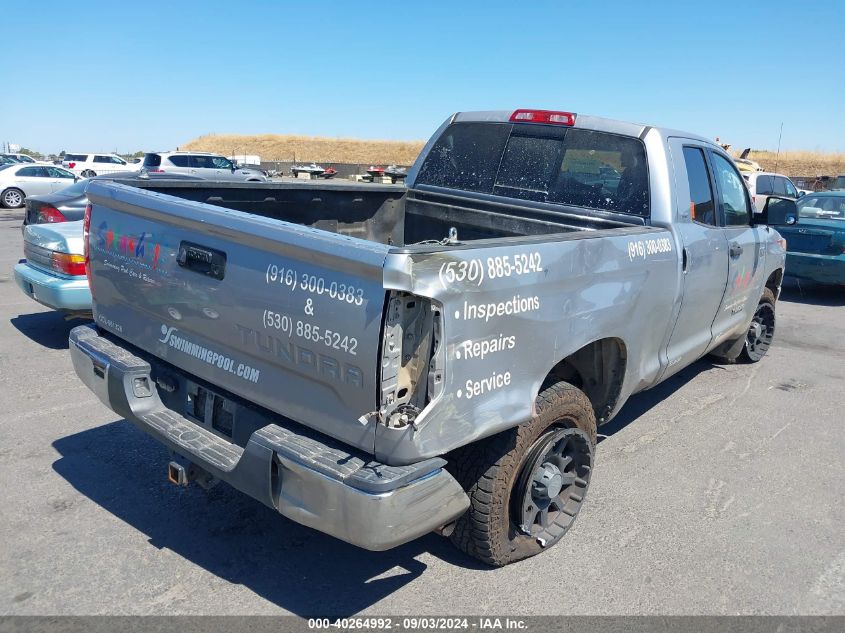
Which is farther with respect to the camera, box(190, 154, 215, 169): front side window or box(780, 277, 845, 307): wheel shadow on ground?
box(190, 154, 215, 169): front side window

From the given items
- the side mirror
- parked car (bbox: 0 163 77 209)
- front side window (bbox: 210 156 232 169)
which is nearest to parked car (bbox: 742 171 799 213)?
the side mirror

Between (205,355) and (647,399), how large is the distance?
4.06 meters

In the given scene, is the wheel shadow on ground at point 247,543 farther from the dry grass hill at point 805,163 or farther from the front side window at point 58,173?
the dry grass hill at point 805,163

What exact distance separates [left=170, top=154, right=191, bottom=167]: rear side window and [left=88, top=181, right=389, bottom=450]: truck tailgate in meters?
21.8

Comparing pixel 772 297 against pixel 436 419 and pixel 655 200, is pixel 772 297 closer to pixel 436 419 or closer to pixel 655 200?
pixel 655 200

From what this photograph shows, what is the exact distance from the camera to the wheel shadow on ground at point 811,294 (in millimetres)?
10945

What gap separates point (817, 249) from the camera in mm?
10234

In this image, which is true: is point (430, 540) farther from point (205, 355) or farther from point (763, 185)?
point (763, 185)

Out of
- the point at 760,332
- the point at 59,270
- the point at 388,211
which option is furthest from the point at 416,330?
the point at 760,332

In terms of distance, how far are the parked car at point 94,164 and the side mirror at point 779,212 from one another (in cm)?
2951

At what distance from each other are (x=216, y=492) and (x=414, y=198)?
2.55 metres

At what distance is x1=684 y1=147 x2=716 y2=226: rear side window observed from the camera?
452 cm

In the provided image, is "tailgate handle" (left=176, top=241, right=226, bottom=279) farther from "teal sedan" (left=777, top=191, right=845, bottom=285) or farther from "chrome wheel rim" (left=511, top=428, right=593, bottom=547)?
"teal sedan" (left=777, top=191, right=845, bottom=285)

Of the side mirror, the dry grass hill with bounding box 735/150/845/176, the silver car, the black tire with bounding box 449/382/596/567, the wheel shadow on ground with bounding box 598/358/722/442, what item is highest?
the dry grass hill with bounding box 735/150/845/176
